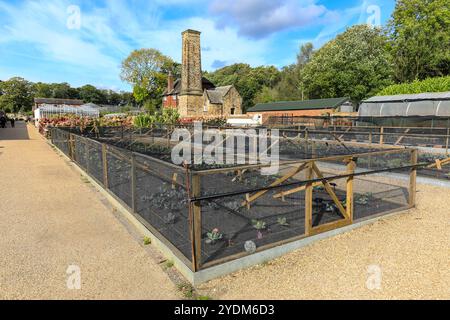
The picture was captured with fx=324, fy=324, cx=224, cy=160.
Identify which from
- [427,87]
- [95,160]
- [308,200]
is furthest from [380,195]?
[427,87]

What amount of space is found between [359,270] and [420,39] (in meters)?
43.1

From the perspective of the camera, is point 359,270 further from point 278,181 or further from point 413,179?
point 413,179

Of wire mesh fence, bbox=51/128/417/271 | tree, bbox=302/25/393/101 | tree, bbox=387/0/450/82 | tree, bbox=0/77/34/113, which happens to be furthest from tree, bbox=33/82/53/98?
wire mesh fence, bbox=51/128/417/271

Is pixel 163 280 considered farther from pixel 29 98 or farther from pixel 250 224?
pixel 29 98

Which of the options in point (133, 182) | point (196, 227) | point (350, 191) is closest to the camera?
point (196, 227)

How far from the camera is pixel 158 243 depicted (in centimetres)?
469

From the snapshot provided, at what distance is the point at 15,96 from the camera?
98250 millimetres

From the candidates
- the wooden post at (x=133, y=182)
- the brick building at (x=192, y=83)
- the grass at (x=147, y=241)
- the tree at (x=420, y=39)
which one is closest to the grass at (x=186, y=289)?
the grass at (x=147, y=241)

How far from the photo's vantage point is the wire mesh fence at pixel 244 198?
4.05 m

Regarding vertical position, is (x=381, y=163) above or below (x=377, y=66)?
below

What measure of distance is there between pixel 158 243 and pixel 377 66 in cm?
4328

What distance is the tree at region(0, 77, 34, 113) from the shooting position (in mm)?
97125

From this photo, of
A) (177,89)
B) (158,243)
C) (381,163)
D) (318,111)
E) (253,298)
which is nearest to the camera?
(253,298)

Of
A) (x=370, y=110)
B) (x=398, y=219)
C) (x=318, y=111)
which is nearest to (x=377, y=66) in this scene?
(x=318, y=111)
